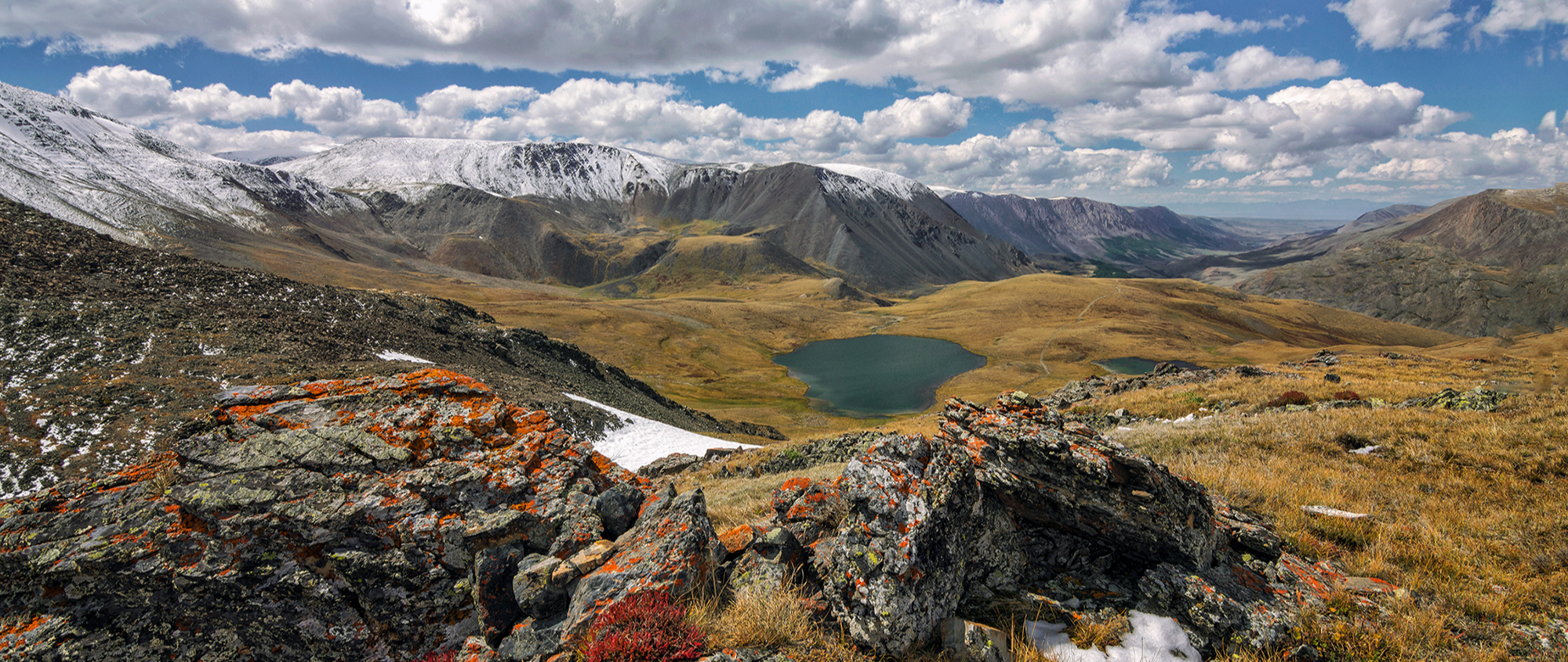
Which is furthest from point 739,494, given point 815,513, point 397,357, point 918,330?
point 918,330

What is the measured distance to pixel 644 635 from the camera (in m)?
5.92

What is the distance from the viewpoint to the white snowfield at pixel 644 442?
97.5 ft

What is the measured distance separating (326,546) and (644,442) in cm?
2549

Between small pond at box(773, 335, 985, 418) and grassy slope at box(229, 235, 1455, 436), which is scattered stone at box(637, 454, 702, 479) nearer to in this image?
grassy slope at box(229, 235, 1455, 436)

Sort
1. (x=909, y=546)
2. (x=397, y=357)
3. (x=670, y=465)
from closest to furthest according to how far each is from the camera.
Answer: (x=909, y=546), (x=670, y=465), (x=397, y=357)

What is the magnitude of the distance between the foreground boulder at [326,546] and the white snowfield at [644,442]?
19861 mm

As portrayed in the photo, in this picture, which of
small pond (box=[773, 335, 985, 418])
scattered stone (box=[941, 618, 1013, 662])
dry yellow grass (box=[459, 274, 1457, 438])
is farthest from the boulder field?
small pond (box=[773, 335, 985, 418])

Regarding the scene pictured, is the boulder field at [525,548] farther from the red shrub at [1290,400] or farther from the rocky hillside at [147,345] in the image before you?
the red shrub at [1290,400]

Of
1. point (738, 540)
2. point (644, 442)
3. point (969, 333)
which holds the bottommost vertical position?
point (969, 333)

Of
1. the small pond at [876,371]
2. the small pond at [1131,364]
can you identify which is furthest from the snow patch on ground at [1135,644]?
the small pond at [1131,364]

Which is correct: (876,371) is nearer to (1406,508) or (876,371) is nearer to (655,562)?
(1406,508)

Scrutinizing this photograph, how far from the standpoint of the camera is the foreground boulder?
6.17 meters

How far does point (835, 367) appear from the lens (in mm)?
110375

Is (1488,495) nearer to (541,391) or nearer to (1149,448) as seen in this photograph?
(1149,448)
